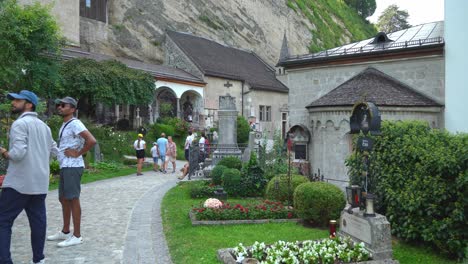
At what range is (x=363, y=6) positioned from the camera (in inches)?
3300

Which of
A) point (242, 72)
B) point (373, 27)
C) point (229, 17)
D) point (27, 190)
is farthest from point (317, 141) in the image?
point (373, 27)

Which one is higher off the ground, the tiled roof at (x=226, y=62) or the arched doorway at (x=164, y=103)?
the tiled roof at (x=226, y=62)

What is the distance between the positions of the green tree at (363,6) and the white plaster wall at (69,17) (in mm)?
67598

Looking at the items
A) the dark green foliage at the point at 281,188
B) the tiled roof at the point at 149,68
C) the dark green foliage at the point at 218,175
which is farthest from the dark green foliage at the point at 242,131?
the dark green foliage at the point at 281,188

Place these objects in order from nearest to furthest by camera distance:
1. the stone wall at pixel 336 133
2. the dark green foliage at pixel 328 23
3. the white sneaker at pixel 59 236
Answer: the white sneaker at pixel 59 236 < the stone wall at pixel 336 133 < the dark green foliage at pixel 328 23

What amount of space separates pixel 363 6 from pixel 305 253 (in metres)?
87.6

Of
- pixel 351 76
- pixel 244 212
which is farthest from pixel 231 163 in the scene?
pixel 351 76

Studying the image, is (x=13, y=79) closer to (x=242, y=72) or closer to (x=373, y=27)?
(x=242, y=72)

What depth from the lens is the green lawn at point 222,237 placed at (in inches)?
245

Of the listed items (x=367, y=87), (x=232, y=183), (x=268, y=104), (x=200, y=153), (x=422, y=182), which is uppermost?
(x=268, y=104)

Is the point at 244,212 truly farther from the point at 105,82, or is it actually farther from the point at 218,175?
the point at 105,82

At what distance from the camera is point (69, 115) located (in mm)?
6246

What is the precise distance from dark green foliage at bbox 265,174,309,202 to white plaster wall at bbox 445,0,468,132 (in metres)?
6.74

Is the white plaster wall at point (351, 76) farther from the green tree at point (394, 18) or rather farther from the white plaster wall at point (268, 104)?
the green tree at point (394, 18)
